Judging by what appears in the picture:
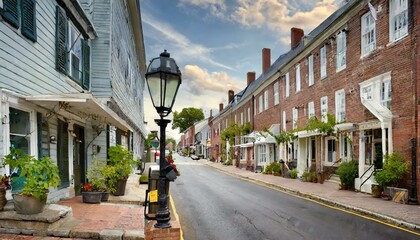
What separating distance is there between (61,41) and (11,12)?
316cm

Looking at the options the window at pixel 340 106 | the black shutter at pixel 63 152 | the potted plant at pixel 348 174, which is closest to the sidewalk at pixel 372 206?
the potted plant at pixel 348 174

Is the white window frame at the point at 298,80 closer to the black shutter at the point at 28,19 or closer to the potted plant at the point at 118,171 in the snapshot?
the potted plant at the point at 118,171

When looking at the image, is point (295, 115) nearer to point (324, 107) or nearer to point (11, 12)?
point (324, 107)

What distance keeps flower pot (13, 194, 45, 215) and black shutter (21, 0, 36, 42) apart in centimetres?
336

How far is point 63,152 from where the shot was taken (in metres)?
10.0

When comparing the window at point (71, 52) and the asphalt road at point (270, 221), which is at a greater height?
the window at point (71, 52)

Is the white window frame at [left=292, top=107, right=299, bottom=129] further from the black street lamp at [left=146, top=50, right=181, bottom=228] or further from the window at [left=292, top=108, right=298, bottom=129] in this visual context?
the black street lamp at [left=146, top=50, right=181, bottom=228]

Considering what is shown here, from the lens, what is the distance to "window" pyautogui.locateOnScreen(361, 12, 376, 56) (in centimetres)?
1539

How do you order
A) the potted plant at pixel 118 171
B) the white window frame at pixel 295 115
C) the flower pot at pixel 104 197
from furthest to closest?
the white window frame at pixel 295 115, the potted plant at pixel 118 171, the flower pot at pixel 104 197

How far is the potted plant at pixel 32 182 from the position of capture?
584 cm

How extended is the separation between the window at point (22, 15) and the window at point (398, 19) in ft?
39.8

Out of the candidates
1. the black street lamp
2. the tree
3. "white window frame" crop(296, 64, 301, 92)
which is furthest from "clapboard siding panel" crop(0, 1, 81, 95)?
the tree

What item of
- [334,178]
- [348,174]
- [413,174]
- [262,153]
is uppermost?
[413,174]

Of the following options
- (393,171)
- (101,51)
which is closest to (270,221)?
A: (393,171)
